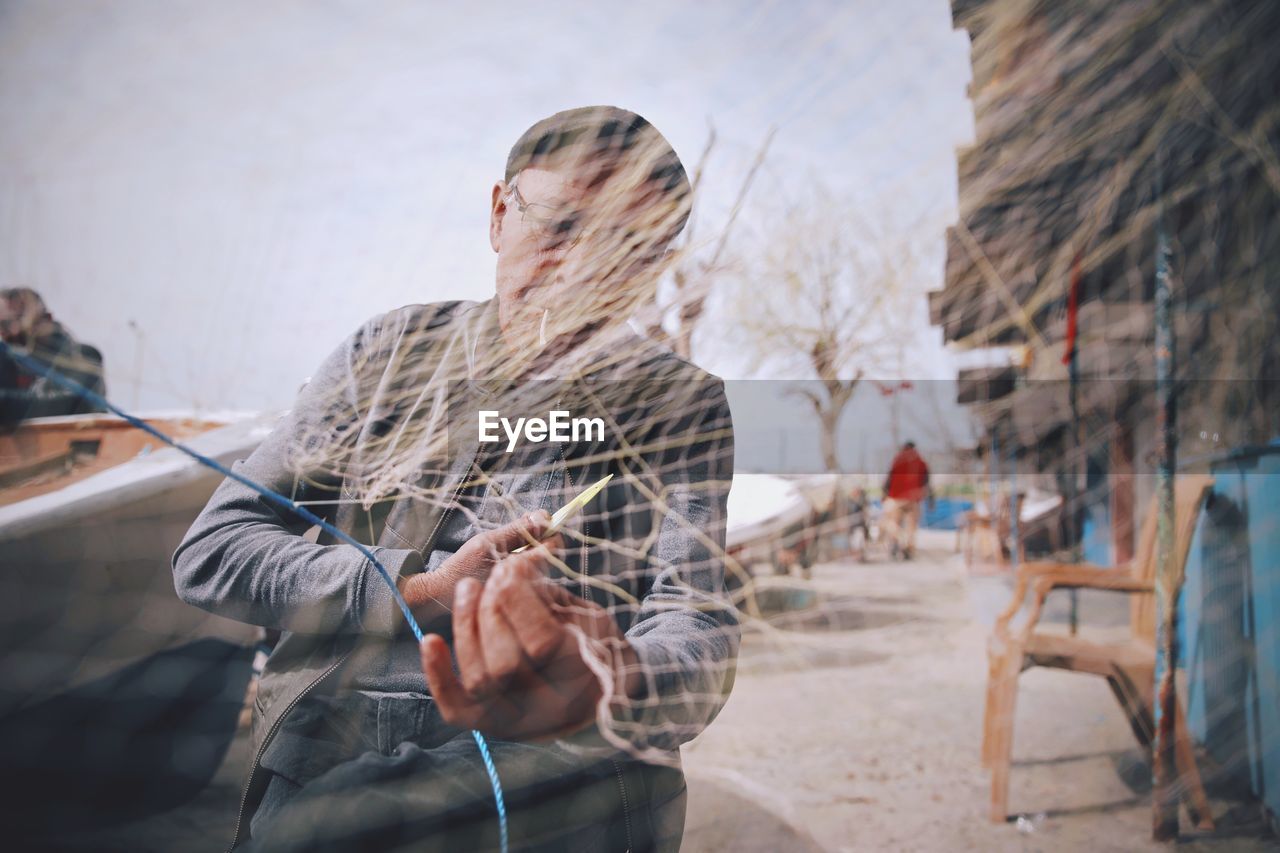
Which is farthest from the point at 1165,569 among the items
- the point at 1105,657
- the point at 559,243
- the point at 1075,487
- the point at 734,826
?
the point at 1075,487

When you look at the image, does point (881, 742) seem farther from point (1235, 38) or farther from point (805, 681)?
point (1235, 38)

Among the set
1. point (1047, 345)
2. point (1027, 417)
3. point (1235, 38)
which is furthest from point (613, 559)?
point (1027, 417)

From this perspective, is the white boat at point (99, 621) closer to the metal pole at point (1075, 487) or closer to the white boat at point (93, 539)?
the white boat at point (93, 539)

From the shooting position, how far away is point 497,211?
55 centimetres

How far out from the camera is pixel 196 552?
1.71ft

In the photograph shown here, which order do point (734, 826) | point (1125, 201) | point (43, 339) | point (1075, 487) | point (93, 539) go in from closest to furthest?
1. point (43, 339)
2. point (93, 539)
3. point (734, 826)
4. point (1125, 201)
5. point (1075, 487)

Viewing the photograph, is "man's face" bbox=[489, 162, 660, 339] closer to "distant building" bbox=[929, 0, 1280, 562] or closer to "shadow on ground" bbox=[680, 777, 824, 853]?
"distant building" bbox=[929, 0, 1280, 562]

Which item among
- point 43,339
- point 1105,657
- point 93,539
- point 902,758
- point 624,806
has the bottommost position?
point 902,758

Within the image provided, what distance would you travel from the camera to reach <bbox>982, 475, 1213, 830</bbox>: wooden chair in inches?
50.9

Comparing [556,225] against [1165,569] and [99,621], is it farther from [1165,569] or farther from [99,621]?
[1165,569]

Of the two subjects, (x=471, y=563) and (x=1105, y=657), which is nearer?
(x=471, y=563)

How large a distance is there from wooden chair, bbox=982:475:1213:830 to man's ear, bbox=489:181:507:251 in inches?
51.0

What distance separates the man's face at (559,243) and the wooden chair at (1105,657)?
4.05 feet

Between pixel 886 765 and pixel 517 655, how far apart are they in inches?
58.3
